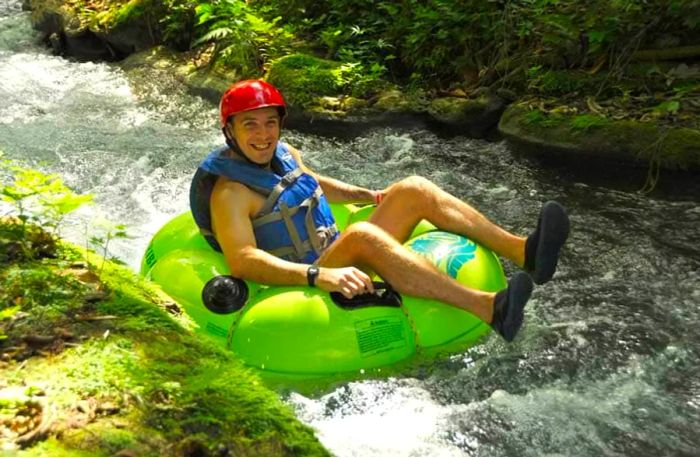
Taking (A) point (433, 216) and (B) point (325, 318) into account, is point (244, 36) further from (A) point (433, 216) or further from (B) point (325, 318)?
(B) point (325, 318)

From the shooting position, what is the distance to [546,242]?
351 cm

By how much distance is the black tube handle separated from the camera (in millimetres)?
3383

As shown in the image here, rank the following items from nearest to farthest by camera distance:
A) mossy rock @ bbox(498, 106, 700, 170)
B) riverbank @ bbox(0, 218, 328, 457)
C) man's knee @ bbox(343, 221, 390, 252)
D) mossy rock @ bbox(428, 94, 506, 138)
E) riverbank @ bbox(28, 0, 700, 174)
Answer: riverbank @ bbox(0, 218, 328, 457), man's knee @ bbox(343, 221, 390, 252), mossy rock @ bbox(498, 106, 700, 170), riverbank @ bbox(28, 0, 700, 174), mossy rock @ bbox(428, 94, 506, 138)

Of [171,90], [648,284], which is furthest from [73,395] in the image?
[171,90]

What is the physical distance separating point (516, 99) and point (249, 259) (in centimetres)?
463

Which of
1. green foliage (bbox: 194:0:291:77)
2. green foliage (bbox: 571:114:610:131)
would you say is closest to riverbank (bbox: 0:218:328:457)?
green foliage (bbox: 571:114:610:131)

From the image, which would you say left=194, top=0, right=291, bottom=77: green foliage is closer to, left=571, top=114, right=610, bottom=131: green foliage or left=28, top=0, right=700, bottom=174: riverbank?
left=28, top=0, right=700, bottom=174: riverbank

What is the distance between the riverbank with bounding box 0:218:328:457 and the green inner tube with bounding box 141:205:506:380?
0.81m

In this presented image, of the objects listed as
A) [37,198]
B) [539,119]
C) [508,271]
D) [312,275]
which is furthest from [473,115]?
[37,198]

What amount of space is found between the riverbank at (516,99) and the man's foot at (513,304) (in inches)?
121

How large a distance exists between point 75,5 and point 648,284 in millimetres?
9902

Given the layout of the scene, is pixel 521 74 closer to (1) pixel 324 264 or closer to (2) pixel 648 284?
(2) pixel 648 284

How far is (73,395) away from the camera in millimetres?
1869

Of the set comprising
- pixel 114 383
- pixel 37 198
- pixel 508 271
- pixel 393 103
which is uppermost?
pixel 37 198
